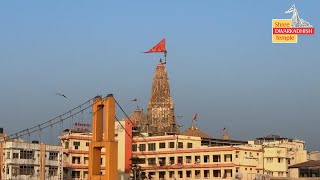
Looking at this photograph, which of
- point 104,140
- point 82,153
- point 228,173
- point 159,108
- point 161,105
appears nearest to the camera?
point 104,140

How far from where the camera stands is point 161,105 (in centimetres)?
16850

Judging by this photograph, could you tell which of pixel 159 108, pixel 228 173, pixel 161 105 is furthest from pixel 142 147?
pixel 161 105

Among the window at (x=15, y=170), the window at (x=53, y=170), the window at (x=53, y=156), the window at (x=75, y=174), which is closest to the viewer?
the window at (x=15, y=170)

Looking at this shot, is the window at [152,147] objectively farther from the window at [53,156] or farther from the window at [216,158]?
the window at [53,156]

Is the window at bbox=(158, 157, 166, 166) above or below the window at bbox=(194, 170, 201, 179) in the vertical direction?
above

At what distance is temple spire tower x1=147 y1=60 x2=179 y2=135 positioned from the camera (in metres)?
166

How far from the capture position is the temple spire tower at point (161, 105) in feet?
545

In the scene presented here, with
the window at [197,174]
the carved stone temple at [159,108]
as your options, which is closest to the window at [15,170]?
the window at [197,174]

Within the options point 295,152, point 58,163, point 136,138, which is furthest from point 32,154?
point 295,152

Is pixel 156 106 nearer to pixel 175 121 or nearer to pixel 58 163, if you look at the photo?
pixel 175 121

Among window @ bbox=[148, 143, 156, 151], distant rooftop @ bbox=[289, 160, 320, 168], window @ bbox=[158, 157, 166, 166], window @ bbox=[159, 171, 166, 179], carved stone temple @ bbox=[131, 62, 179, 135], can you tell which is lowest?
window @ bbox=[159, 171, 166, 179]

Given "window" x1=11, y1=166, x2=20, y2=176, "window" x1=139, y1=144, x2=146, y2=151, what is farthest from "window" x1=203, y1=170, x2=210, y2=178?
"window" x1=11, y1=166, x2=20, y2=176

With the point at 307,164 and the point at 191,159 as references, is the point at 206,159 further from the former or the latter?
the point at 307,164

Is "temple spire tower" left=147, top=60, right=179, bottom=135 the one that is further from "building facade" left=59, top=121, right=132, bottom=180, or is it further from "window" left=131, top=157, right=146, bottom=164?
"building facade" left=59, top=121, right=132, bottom=180
